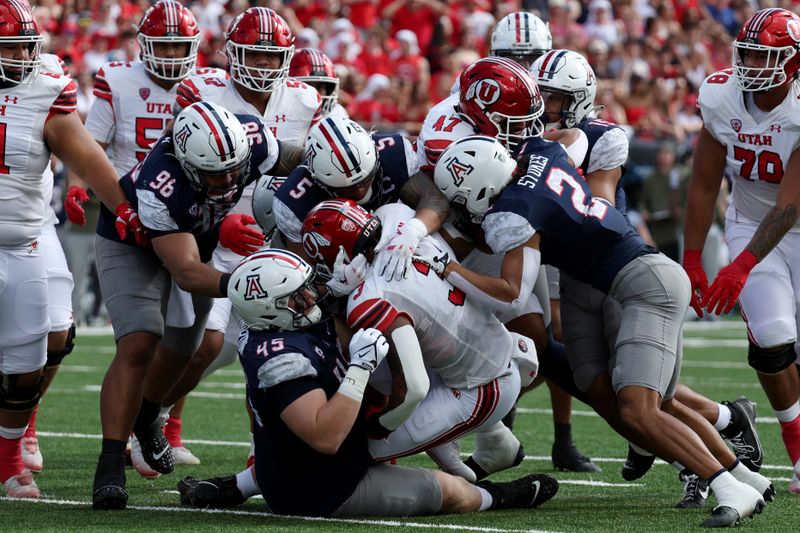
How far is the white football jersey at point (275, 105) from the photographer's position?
257 inches

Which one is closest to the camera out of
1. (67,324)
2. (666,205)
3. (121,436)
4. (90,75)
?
(121,436)

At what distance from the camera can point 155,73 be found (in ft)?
21.7

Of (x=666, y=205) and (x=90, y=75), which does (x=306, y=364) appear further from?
(x=666, y=205)

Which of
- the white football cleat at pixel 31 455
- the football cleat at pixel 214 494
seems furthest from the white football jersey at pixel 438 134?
the white football cleat at pixel 31 455

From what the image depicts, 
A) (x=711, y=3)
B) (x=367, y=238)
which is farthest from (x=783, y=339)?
(x=711, y=3)

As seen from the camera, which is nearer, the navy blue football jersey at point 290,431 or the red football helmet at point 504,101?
the navy blue football jersey at point 290,431

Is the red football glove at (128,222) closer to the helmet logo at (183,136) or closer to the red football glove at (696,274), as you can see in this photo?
the helmet logo at (183,136)

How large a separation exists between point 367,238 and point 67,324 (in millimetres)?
1922

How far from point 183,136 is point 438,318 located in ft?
3.94

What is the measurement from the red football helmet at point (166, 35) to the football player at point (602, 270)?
2253 millimetres

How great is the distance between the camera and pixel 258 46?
6387mm

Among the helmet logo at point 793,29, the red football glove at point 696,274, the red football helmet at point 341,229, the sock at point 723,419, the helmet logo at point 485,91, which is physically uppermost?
the helmet logo at point 793,29

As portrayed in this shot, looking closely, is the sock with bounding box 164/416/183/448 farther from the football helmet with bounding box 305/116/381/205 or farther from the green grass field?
the football helmet with bounding box 305/116/381/205

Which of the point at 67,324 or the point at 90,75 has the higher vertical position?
the point at 67,324
